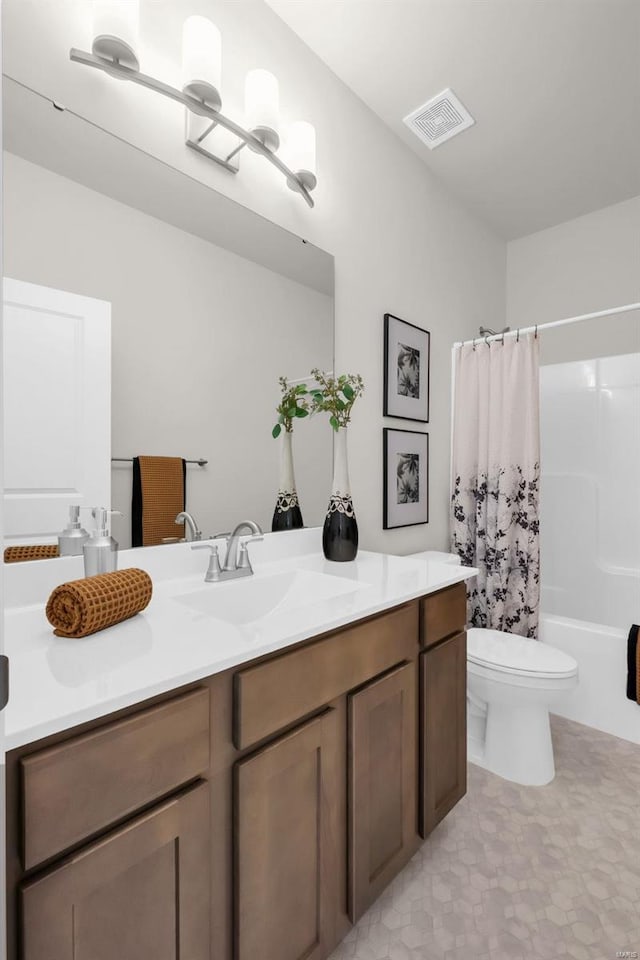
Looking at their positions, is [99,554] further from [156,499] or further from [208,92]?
[208,92]

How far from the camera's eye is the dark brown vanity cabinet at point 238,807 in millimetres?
619

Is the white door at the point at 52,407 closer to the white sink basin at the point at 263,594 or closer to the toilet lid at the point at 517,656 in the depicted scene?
the white sink basin at the point at 263,594

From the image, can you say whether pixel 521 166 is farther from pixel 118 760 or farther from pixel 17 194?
pixel 118 760

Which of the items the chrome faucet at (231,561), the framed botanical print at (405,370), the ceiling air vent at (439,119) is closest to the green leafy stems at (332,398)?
the framed botanical print at (405,370)

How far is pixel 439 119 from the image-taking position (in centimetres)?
209

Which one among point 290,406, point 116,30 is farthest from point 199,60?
point 290,406

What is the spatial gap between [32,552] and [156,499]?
31cm

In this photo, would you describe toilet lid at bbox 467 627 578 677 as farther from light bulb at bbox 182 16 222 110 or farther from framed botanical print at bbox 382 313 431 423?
light bulb at bbox 182 16 222 110

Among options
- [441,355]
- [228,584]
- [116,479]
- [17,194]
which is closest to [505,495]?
[441,355]

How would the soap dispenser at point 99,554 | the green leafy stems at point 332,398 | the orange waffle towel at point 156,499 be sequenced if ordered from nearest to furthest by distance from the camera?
the soap dispenser at point 99,554, the orange waffle towel at point 156,499, the green leafy stems at point 332,398

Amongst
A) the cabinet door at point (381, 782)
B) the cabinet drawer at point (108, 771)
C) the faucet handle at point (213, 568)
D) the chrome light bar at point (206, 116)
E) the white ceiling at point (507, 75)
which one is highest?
the white ceiling at point (507, 75)

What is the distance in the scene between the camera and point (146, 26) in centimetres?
128

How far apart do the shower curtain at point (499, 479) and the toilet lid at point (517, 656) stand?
36 cm

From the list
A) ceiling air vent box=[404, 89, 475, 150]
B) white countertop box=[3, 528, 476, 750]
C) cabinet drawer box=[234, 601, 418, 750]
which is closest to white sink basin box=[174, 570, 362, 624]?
white countertop box=[3, 528, 476, 750]
